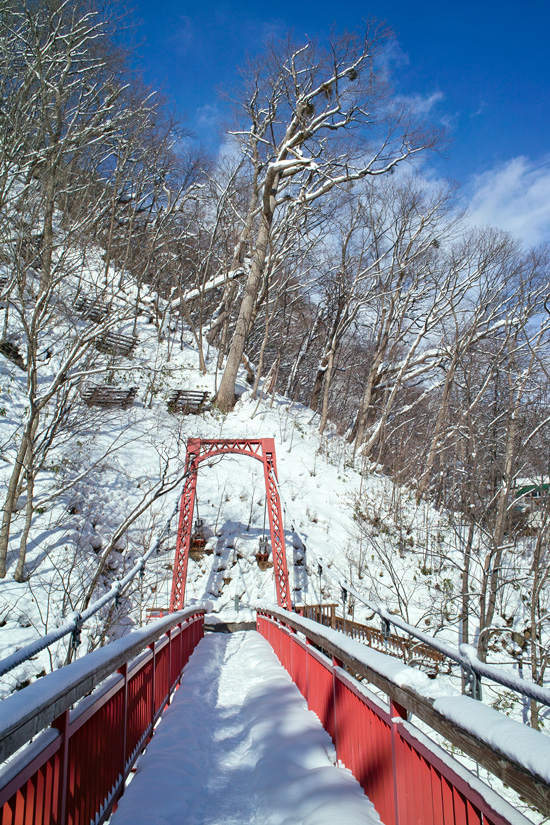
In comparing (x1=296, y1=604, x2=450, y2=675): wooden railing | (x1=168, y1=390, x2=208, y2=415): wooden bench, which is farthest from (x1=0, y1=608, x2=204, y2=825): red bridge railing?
(x1=168, y1=390, x2=208, y2=415): wooden bench

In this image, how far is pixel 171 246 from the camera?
1142 inches

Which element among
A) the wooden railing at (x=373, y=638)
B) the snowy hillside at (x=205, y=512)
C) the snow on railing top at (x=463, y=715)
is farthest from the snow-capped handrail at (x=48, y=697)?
the wooden railing at (x=373, y=638)

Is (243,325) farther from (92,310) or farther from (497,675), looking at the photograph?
(497,675)

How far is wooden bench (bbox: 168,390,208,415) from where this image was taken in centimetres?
2134

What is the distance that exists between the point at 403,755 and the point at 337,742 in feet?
4.34

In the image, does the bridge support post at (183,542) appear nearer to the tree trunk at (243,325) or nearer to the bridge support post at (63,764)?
the tree trunk at (243,325)

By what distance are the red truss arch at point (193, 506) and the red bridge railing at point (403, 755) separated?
377 inches

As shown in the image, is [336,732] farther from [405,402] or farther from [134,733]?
[405,402]

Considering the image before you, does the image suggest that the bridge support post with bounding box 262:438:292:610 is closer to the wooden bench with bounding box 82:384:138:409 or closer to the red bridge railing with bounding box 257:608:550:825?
the wooden bench with bounding box 82:384:138:409

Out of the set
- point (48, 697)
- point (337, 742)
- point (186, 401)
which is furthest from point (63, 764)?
point (186, 401)

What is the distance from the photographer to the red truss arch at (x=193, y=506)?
45.0 ft

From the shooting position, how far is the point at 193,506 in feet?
51.7

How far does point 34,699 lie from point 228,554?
15.8m

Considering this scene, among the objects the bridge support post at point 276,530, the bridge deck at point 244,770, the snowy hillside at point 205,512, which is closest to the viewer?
the bridge deck at point 244,770
